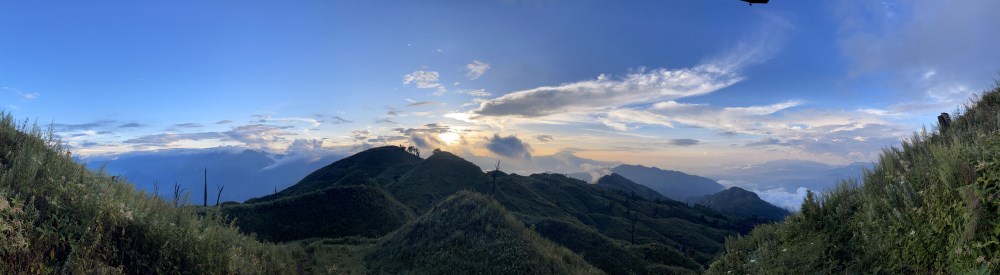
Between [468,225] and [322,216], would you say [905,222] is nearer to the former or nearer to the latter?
[468,225]

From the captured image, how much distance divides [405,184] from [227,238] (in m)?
107

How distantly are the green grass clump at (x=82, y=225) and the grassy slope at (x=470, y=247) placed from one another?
16.2 metres

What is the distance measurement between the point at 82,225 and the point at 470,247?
69.0ft

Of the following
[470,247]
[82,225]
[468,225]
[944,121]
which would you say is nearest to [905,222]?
[944,121]

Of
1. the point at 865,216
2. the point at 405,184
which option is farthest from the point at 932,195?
the point at 405,184

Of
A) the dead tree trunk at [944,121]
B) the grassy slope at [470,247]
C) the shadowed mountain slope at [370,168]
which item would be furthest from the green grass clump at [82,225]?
the shadowed mountain slope at [370,168]

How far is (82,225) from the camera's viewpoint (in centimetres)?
775

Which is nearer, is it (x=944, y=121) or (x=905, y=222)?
(x=905, y=222)

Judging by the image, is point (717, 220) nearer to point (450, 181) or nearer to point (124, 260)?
point (450, 181)

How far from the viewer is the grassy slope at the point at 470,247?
25.7m

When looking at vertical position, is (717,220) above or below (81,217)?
below

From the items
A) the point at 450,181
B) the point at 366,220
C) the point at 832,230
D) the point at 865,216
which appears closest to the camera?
the point at 865,216

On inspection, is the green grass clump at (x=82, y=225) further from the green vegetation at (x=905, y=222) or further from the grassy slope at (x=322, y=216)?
the grassy slope at (x=322, y=216)

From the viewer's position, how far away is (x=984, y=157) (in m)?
6.76
